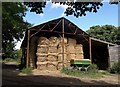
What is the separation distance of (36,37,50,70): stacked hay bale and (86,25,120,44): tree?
23.7 meters

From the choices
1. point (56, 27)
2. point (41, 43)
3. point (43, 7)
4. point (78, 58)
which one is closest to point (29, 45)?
point (41, 43)

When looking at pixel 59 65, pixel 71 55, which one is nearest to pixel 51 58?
pixel 59 65

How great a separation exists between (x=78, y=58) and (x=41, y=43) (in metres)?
4.11

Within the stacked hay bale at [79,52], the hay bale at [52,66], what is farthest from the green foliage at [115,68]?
the hay bale at [52,66]

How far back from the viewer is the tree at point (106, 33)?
47.3m

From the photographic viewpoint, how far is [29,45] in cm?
2581

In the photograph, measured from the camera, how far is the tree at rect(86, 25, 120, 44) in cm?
4727

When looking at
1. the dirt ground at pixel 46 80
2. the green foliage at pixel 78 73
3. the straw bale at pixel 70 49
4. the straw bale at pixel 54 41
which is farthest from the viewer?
the straw bale at pixel 70 49

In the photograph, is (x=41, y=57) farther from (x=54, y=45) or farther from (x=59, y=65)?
(x=59, y=65)

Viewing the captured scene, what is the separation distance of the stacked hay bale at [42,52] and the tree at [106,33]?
2372 centimetres

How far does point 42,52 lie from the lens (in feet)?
82.0

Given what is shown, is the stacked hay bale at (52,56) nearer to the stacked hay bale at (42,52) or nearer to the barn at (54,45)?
the barn at (54,45)

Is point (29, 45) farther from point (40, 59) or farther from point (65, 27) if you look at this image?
point (65, 27)

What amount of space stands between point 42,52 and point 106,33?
2848cm
